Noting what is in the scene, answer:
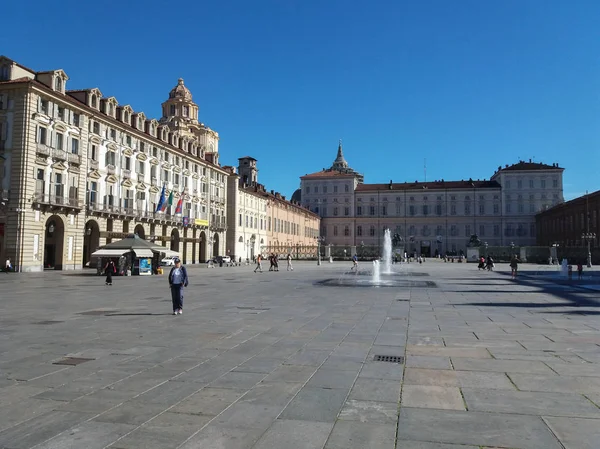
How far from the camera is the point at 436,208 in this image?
112750mm

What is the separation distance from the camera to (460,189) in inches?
4363

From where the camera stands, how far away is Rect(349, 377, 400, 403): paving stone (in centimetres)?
543

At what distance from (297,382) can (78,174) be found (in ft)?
132

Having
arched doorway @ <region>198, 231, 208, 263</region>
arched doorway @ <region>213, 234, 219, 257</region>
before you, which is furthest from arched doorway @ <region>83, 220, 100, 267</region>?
arched doorway @ <region>213, 234, 219, 257</region>

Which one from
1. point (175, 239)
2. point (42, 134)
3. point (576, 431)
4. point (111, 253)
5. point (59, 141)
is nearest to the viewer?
point (576, 431)

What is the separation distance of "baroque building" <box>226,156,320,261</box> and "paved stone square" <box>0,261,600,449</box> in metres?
61.5

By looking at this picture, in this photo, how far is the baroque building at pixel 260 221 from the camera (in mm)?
73500

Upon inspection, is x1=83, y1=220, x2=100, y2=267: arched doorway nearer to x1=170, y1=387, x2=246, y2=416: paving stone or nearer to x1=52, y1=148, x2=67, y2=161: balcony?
x1=52, y1=148, x2=67, y2=161: balcony

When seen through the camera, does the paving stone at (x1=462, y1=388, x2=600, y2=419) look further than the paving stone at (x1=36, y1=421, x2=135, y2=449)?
Yes

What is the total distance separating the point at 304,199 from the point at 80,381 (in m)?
114

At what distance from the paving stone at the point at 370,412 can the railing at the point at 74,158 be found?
40385 mm

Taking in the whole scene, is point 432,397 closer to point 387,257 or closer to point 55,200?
point 55,200

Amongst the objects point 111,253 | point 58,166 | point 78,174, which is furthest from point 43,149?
point 111,253

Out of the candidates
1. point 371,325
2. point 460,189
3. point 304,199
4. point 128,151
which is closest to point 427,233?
point 460,189
